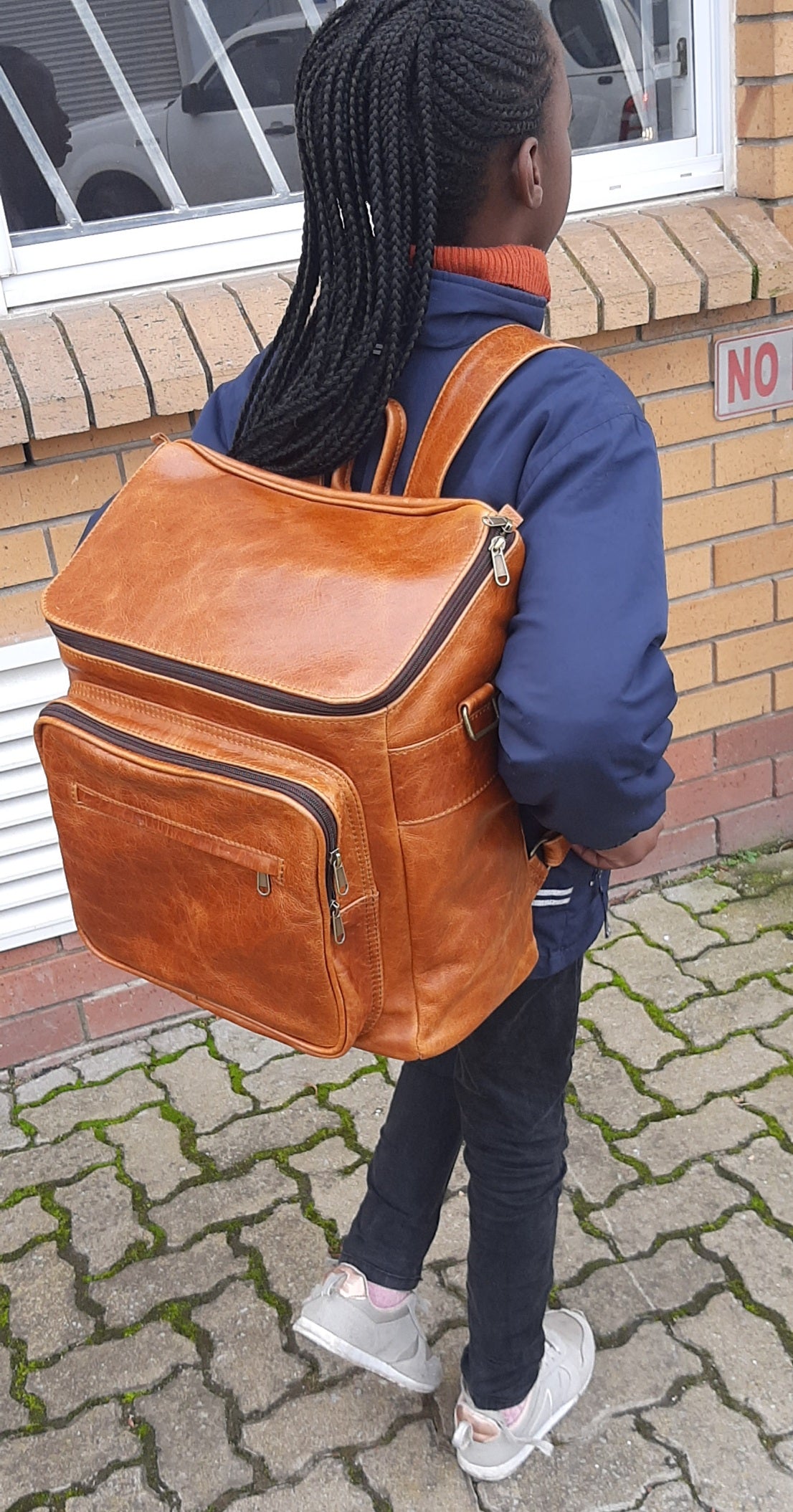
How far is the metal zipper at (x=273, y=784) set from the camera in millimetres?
1383

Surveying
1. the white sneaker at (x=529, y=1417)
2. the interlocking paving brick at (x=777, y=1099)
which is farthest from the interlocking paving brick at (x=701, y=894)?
the white sneaker at (x=529, y=1417)

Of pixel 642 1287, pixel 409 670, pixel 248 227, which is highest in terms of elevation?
pixel 248 227

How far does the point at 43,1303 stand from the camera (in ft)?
8.04

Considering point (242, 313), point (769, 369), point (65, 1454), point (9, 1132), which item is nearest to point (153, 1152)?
point (9, 1132)

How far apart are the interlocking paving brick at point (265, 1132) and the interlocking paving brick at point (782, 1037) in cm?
97

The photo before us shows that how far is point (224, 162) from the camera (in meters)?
2.92

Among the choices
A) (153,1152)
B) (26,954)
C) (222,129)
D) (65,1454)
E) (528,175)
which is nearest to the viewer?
(528,175)

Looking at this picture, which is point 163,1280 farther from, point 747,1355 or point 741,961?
point 741,961

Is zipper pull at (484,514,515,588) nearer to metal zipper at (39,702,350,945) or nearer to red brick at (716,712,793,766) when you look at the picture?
metal zipper at (39,702,350,945)

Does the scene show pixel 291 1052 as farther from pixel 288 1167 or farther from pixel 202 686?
pixel 202 686

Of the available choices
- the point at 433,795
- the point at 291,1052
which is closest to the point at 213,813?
the point at 433,795

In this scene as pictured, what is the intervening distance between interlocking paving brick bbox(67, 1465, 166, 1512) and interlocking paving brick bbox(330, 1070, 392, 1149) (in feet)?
2.67

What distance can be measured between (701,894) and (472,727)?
7.44 ft

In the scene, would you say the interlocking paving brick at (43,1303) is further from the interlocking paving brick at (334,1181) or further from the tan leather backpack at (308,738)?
the tan leather backpack at (308,738)
